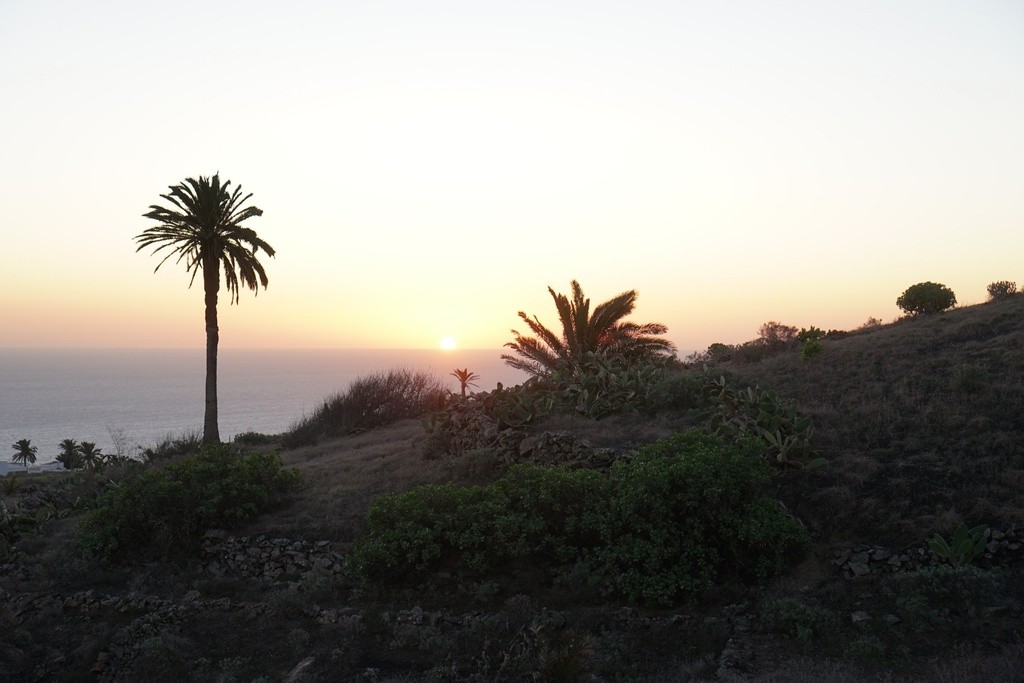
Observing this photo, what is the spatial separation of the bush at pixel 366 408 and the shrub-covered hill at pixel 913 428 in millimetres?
12470

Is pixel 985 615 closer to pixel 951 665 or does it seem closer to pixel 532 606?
pixel 951 665

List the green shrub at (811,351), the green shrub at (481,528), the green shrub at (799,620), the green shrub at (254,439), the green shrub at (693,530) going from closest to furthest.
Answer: the green shrub at (799,620) → the green shrub at (693,530) → the green shrub at (481,528) → the green shrub at (811,351) → the green shrub at (254,439)

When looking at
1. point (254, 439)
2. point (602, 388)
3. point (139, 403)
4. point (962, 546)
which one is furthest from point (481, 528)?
point (139, 403)

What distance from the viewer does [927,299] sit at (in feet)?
74.8

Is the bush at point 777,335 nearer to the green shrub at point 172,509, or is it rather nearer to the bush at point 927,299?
the bush at point 927,299

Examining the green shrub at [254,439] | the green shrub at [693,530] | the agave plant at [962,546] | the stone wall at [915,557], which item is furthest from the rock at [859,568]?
the green shrub at [254,439]

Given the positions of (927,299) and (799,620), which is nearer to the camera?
(799,620)

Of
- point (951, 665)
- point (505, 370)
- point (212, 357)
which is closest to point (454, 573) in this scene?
point (951, 665)

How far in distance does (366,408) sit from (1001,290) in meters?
22.0

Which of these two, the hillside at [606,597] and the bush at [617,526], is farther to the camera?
the bush at [617,526]

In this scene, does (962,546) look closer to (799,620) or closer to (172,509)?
(799,620)

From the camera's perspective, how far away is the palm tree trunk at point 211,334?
2134 cm

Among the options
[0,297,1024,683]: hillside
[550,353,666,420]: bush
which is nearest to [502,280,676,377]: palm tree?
[550,353,666,420]: bush

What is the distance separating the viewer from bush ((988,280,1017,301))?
71.9 ft
